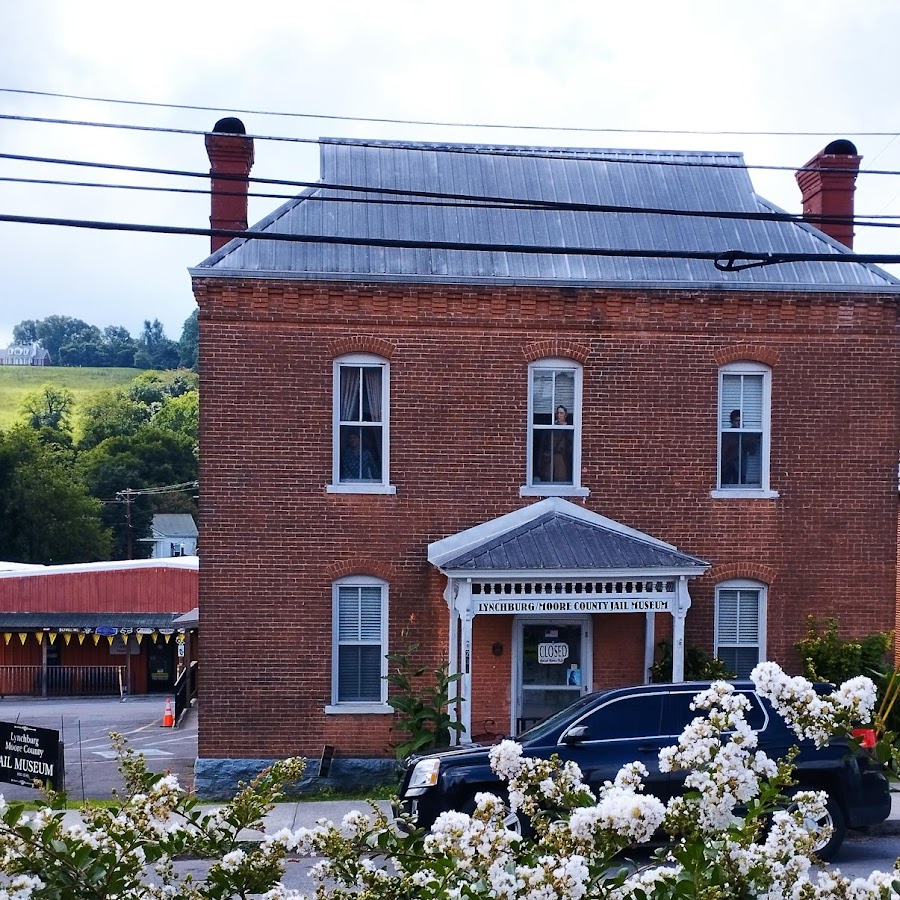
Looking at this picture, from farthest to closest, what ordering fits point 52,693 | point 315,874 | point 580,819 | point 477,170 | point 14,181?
point 52,693, point 477,170, point 14,181, point 315,874, point 580,819

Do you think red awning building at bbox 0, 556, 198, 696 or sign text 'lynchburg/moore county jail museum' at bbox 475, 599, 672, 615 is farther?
red awning building at bbox 0, 556, 198, 696

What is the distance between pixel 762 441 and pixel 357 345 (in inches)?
244

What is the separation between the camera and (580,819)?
4.10 m

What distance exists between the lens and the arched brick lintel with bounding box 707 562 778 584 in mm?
16656

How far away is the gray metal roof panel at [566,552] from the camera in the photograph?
1498 centimetres

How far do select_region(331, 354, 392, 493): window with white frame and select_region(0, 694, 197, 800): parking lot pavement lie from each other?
5.21 metres

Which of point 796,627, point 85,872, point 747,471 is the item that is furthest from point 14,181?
point 796,627

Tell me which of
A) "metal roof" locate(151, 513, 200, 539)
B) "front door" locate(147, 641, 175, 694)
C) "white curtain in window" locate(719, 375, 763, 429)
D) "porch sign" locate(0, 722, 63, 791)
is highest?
"white curtain in window" locate(719, 375, 763, 429)

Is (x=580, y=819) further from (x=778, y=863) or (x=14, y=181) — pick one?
(x=14, y=181)

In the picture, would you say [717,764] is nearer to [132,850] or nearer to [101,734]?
[132,850]

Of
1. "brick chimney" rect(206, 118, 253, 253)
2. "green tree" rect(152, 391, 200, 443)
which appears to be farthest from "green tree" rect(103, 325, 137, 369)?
"brick chimney" rect(206, 118, 253, 253)

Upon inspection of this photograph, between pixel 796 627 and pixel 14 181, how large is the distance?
1229 centimetres

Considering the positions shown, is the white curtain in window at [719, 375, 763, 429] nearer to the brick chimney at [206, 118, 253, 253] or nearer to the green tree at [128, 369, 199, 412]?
the brick chimney at [206, 118, 253, 253]

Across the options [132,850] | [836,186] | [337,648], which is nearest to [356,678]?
[337,648]
